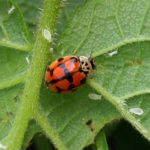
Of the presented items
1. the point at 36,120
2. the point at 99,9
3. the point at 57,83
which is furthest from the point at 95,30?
the point at 36,120

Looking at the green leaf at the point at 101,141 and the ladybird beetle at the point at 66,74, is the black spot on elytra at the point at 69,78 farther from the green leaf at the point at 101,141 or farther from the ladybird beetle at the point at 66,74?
the green leaf at the point at 101,141

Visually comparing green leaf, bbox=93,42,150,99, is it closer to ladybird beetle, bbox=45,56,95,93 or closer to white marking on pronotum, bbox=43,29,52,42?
ladybird beetle, bbox=45,56,95,93

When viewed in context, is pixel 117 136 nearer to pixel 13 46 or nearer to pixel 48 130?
pixel 48 130

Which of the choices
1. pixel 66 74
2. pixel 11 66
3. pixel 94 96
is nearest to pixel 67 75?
pixel 66 74

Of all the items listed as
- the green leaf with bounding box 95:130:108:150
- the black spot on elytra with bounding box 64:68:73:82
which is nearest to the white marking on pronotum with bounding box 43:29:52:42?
the black spot on elytra with bounding box 64:68:73:82

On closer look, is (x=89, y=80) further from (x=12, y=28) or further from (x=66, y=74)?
(x=12, y=28)
